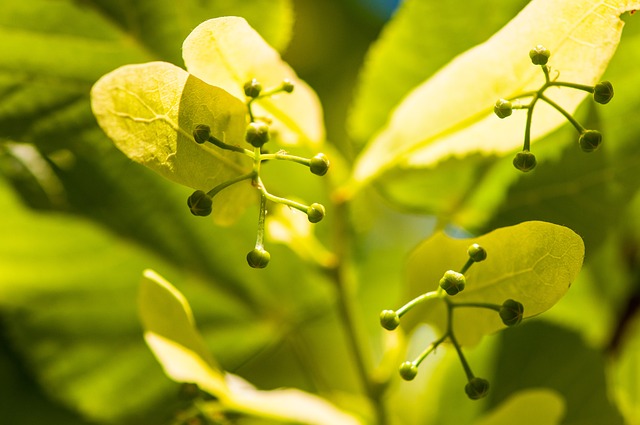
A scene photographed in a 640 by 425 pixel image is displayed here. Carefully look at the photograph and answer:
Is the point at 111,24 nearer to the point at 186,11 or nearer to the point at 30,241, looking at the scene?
the point at 186,11

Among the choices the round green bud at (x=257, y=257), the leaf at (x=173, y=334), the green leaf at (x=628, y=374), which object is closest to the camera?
the round green bud at (x=257, y=257)

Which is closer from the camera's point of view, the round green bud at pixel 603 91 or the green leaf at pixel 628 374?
the round green bud at pixel 603 91

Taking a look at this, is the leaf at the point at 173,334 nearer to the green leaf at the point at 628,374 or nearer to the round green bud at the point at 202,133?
the round green bud at the point at 202,133

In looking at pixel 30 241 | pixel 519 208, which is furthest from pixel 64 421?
pixel 519 208

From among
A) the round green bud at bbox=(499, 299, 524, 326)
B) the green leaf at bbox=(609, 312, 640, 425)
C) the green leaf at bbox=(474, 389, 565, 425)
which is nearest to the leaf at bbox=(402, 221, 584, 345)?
the round green bud at bbox=(499, 299, 524, 326)

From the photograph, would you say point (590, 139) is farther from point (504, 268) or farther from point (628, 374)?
point (628, 374)

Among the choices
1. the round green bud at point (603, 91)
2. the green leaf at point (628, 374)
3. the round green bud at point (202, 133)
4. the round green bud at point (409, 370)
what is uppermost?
the round green bud at point (603, 91)

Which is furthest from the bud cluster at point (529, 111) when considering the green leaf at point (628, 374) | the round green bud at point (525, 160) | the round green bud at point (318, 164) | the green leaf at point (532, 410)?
the green leaf at point (628, 374)

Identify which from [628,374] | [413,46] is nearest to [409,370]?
[413,46]
